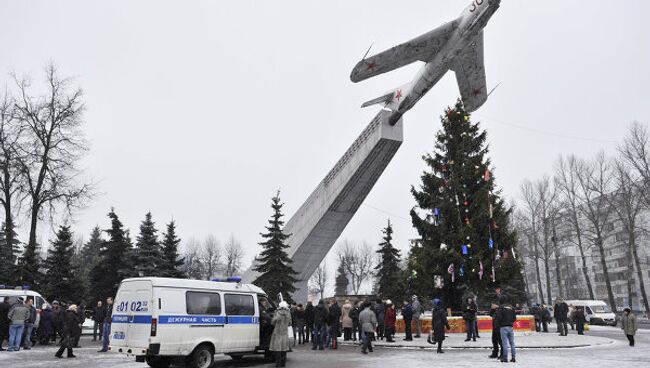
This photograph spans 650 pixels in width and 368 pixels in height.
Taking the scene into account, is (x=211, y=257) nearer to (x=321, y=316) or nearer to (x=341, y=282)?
(x=341, y=282)

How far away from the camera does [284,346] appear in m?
10.9

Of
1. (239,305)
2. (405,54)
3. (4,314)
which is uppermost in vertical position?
(405,54)

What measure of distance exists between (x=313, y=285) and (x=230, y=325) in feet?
269

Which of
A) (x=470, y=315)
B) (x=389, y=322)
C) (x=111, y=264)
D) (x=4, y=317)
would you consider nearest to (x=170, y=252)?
(x=111, y=264)

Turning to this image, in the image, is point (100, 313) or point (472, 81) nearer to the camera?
point (100, 313)

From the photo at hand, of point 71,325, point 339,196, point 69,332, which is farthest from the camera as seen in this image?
point 339,196

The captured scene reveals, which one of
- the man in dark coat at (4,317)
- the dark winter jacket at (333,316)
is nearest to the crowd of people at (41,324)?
the man in dark coat at (4,317)

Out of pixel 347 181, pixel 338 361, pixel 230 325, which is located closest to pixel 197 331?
pixel 230 325

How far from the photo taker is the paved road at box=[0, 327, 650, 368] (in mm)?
10641

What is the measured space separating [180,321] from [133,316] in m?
0.92

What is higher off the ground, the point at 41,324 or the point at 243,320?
the point at 243,320

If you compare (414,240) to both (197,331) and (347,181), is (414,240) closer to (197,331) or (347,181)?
(347,181)

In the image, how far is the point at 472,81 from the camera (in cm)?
2614

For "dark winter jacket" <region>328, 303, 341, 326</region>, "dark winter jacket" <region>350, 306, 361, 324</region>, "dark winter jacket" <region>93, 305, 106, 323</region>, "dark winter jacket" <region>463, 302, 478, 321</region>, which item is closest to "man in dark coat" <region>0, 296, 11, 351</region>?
"dark winter jacket" <region>93, 305, 106, 323</region>
